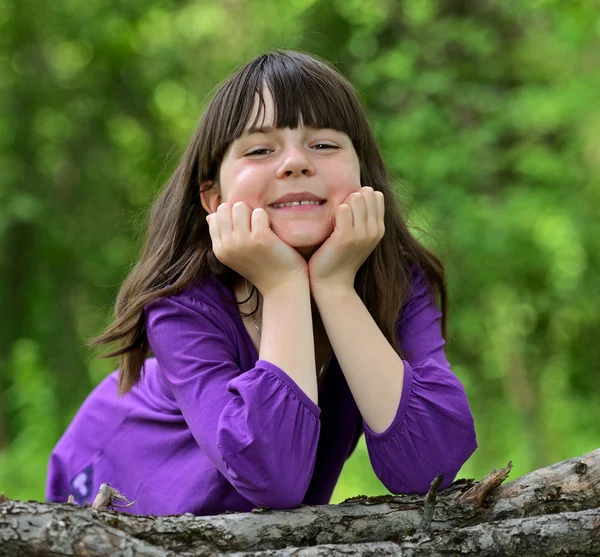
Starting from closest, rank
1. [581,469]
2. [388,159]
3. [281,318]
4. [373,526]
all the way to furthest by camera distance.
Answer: [373,526]
[581,469]
[281,318]
[388,159]

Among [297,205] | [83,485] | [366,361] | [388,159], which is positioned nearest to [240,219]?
[297,205]

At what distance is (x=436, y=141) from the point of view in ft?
16.3

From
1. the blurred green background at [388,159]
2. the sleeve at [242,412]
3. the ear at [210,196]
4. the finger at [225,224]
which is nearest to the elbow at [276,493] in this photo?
the sleeve at [242,412]

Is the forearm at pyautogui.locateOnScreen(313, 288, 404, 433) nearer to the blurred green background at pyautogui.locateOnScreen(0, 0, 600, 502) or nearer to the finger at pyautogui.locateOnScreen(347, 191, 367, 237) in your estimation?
the finger at pyautogui.locateOnScreen(347, 191, 367, 237)

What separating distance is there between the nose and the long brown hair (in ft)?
0.24

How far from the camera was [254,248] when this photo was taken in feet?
5.74

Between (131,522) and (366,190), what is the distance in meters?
0.90

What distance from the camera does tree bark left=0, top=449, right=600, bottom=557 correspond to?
1225mm

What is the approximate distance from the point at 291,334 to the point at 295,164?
0.38 meters

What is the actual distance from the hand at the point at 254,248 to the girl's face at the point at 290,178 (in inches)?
1.8

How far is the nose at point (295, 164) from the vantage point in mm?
1784

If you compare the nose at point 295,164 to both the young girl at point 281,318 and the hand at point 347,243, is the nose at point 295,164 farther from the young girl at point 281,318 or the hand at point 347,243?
the hand at point 347,243

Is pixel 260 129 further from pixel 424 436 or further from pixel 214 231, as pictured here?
pixel 424 436

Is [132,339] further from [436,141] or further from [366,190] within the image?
[436,141]
